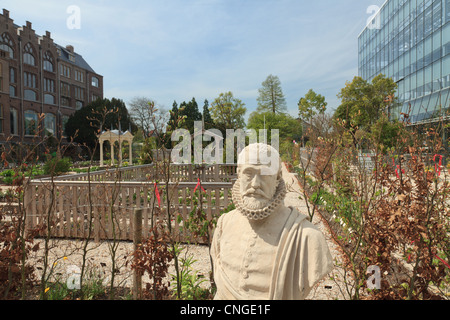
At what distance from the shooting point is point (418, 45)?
21.8m

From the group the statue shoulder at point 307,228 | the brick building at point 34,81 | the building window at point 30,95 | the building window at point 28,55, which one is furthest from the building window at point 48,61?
the statue shoulder at point 307,228

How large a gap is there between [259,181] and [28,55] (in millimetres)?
42174

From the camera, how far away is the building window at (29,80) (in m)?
33.8

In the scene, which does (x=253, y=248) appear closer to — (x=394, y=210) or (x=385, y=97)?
(x=394, y=210)

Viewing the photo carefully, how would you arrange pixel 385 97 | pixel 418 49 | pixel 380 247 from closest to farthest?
pixel 380 247
pixel 385 97
pixel 418 49

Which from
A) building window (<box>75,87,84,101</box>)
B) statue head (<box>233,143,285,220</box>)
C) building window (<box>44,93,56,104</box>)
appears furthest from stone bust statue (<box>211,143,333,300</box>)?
building window (<box>75,87,84,101</box>)

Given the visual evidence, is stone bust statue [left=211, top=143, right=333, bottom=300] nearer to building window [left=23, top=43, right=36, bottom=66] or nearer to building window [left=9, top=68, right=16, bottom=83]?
building window [left=9, top=68, right=16, bottom=83]

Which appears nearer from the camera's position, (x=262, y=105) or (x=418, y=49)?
(x=418, y=49)

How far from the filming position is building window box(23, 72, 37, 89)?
33.8m

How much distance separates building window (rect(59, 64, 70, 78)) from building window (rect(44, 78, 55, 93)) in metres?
2.32
